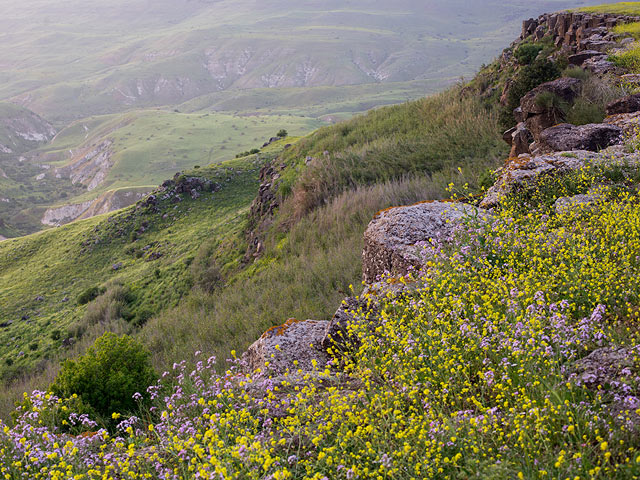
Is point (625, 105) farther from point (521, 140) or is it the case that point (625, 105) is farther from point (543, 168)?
point (543, 168)

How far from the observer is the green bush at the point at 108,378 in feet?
18.5

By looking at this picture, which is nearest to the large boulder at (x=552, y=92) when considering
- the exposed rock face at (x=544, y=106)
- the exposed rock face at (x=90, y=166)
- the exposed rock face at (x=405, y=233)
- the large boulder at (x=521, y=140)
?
the exposed rock face at (x=544, y=106)

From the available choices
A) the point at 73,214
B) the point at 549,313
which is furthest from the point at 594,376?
the point at 73,214

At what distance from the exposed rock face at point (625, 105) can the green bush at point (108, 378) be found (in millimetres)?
11057

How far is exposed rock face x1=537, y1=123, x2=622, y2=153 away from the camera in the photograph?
312 inches

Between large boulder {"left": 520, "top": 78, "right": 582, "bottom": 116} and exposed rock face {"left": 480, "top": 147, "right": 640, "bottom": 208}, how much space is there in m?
3.80

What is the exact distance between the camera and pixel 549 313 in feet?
11.6

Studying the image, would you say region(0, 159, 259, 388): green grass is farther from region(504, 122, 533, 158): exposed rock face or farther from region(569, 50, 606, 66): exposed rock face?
region(569, 50, 606, 66): exposed rock face

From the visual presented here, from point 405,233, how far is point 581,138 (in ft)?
15.9

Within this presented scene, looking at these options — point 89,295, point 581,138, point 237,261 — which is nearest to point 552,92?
point 581,138

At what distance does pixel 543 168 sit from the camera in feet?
21.9

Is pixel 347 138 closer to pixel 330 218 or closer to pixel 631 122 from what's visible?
pixel 330 218

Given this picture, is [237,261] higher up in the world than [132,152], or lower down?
higher up

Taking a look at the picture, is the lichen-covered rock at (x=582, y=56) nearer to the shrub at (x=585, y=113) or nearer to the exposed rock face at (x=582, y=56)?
the exposed rock face at (x=582, y=56)
